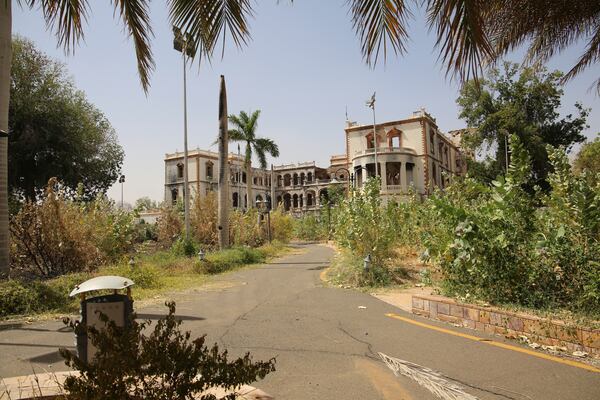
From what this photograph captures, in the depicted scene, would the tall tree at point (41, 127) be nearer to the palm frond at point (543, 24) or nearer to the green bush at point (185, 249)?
the green bush at point (185, 249)

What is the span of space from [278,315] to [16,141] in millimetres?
19252

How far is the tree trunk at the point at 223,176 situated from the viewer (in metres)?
16.5

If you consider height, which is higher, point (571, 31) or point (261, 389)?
point (571, 31)

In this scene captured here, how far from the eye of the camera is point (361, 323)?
5.85 m

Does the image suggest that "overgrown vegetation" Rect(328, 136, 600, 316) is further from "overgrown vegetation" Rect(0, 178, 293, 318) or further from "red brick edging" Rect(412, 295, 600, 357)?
"overgrown vegetation" Rect(0, 178, 293, 318)

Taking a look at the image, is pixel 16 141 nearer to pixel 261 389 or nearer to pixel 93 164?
pixel 93 164

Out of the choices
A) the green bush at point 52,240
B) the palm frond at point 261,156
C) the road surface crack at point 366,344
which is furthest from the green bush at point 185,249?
the palm frond at point 261,156

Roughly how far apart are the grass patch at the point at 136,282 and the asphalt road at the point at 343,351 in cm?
88

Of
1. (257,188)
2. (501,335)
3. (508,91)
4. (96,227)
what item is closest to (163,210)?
(96,227)

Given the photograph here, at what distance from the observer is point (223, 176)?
56.0 feet

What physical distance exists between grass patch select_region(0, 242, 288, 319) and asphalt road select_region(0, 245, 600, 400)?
2.88ft

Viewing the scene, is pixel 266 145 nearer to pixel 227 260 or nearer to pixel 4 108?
pixel 227 260

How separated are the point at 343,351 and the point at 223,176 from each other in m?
13.2

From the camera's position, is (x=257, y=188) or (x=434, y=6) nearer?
(x=434, y=6)
